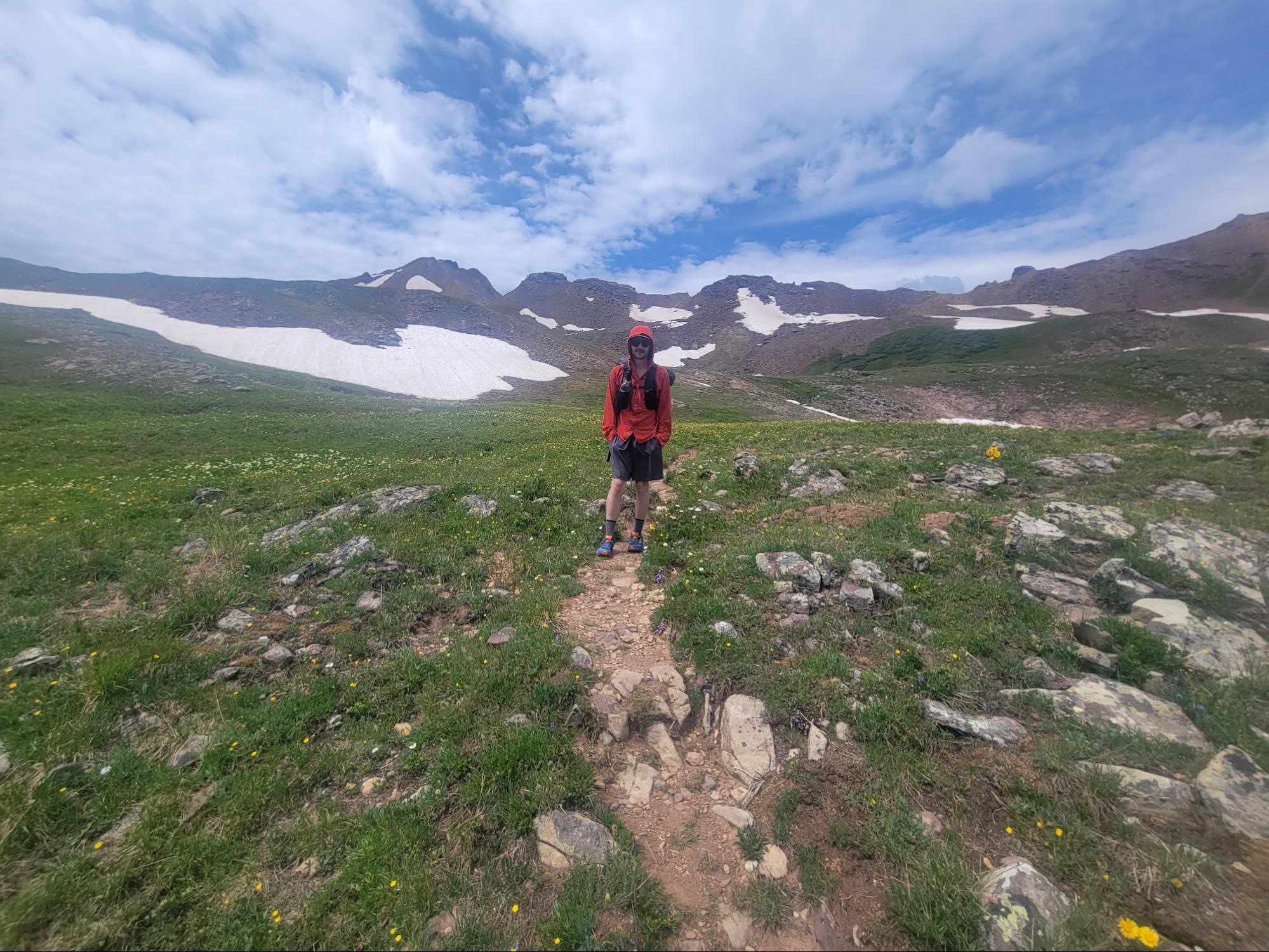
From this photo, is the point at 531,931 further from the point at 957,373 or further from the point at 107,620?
the point at 957,373

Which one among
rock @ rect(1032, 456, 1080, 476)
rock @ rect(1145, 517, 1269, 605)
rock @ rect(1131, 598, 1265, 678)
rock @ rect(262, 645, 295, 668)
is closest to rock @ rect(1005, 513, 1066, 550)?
rock @ rect(1145, 517, 1269, 605)

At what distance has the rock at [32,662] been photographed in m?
6.07

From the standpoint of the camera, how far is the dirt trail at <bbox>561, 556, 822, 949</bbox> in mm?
3693

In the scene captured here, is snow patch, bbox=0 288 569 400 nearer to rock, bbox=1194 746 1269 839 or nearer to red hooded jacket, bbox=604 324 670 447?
red hooded jacket, bbox=604 324 670 447

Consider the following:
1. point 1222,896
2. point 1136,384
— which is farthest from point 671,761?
point 1136,384

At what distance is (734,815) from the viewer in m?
4.54

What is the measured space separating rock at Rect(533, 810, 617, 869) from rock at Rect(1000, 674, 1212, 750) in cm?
457

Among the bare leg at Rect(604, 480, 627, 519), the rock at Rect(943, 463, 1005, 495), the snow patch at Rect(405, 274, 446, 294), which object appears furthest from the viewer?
the snow patch at Rect(405, 274, 446, 294)

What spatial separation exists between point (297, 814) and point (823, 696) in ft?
17.9

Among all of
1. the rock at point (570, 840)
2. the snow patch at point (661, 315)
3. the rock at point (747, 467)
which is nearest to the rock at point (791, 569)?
the rock at point (570, 840)

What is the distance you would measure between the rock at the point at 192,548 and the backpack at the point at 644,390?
9.28 meters

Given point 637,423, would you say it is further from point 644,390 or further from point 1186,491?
point 1186,491

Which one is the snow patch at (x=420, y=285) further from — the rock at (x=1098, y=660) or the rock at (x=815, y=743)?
the rock at (x=1098, y=660)

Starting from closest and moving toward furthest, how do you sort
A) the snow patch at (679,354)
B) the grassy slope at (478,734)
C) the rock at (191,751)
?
the grassy slope at (478,734)
the rock at (191,751)
the snow patch at (679,354)
